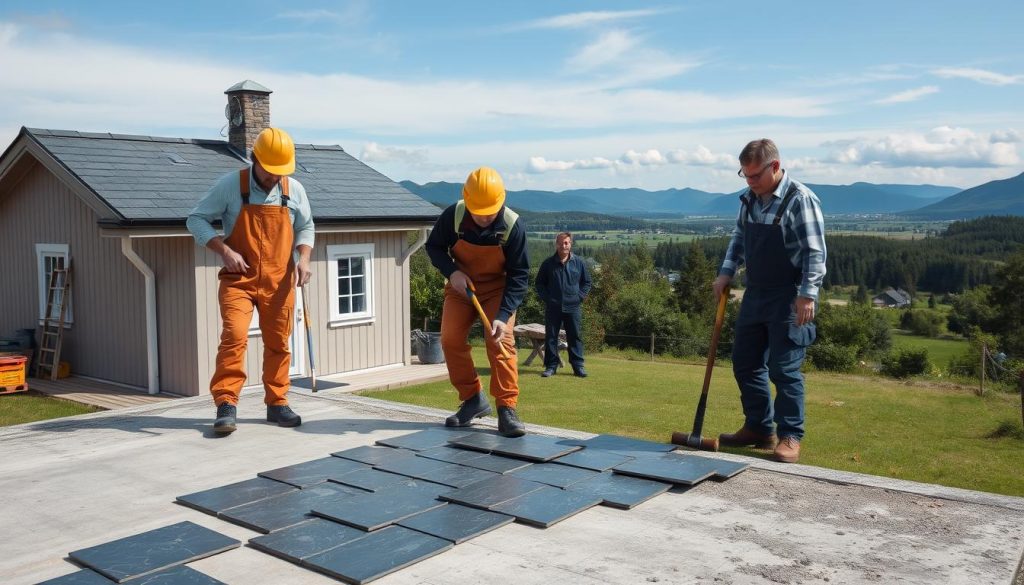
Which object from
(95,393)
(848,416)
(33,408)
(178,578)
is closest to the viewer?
(178,578)

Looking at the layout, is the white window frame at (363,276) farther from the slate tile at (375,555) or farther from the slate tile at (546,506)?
the slate tile at (375,555)

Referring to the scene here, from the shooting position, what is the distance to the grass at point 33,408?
9.55 metres

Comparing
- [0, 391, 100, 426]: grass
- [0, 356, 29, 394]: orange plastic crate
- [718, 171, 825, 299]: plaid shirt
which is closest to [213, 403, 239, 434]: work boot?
[718, 171, 825, 299]: plaid shirt

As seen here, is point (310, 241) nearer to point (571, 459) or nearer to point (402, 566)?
point (571, 459)

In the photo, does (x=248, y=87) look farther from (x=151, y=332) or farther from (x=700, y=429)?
(x=700, y=429)

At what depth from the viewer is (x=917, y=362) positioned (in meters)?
37.2

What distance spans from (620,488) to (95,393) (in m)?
8.71

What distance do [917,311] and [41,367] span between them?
7952 centimetres

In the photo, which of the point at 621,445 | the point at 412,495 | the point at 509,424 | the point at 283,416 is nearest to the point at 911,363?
the point at 621,445

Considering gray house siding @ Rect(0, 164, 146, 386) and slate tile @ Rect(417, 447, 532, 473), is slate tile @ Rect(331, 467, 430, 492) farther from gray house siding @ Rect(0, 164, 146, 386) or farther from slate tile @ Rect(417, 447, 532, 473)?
gray house siding @ Rect(0, 164, 146, 386)

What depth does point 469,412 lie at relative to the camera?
6.37 metres

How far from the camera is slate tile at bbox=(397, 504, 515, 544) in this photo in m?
3.94

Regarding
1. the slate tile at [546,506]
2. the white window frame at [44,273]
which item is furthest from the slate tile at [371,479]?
the white window frame at [44,273]

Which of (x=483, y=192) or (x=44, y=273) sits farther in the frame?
(x=44, y=273)
